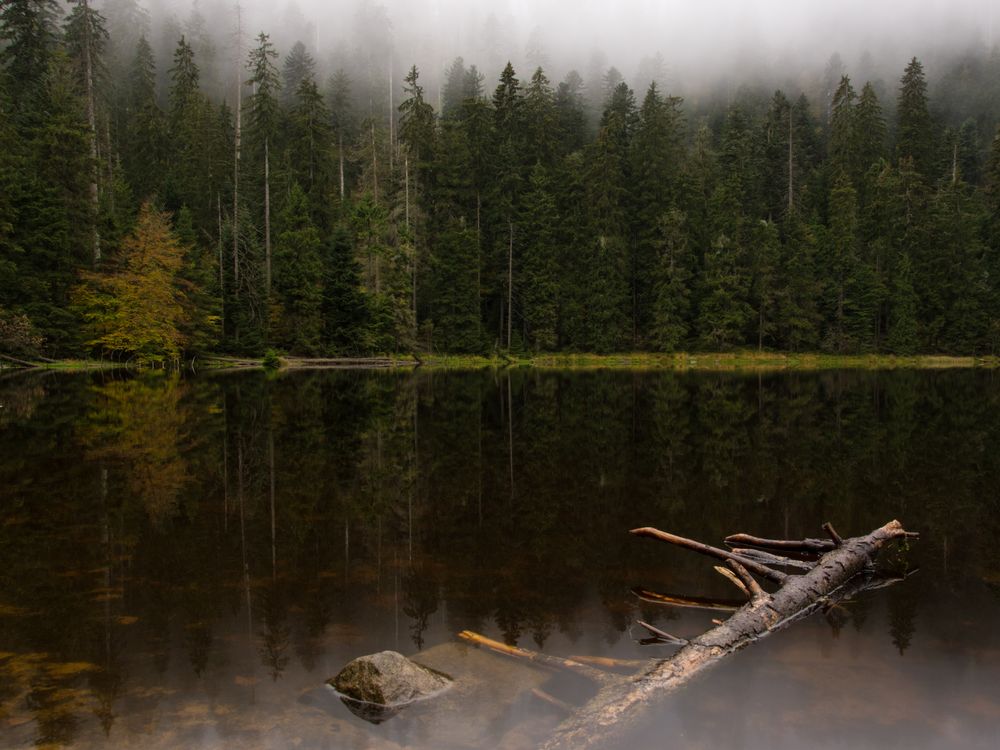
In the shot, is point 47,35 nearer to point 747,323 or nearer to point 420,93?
point 420,93

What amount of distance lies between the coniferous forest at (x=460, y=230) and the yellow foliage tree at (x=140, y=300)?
0.13 m

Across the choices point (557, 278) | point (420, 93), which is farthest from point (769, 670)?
point (420, 93)

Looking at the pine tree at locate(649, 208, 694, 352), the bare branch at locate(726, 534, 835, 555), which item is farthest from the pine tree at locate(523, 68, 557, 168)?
the bare branch at locate(726, 534, 835, 555)

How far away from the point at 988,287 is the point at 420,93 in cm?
4622

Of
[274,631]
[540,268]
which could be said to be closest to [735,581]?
[274,631]

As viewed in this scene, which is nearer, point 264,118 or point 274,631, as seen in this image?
point 274,631

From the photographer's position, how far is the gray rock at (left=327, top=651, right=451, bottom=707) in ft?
14.9

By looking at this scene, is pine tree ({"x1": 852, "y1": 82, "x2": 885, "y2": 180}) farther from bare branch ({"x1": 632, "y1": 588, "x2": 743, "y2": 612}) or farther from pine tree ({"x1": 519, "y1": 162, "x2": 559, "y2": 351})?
bare branch ({"x1": 632, "y1": 588, "x2": 743, "y2": 612})

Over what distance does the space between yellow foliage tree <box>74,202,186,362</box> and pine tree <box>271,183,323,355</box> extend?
7179 mm

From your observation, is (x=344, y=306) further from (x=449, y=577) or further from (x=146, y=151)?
(x=449, y=577)

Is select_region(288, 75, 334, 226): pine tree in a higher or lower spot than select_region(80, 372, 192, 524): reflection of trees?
higher

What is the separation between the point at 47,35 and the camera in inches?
2057

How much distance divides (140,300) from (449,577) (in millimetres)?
37600

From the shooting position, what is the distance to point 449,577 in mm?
6957
